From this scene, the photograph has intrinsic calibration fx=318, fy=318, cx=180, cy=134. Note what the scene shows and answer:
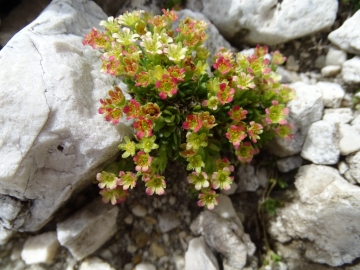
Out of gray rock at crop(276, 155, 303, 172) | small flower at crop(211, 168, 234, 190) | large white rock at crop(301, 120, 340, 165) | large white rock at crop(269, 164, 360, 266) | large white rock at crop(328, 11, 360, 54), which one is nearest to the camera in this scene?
small flower at crop(211, 168, 234, 190)

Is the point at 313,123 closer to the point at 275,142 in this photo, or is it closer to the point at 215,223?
the point at 275,142

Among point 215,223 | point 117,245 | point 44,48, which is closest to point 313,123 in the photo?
point 215,223

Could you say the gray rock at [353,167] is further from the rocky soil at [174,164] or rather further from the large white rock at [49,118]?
the large white rock at [49,118]

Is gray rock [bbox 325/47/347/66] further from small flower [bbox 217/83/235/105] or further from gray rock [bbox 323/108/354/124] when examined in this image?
small flower [bbox 217/83/235/105]

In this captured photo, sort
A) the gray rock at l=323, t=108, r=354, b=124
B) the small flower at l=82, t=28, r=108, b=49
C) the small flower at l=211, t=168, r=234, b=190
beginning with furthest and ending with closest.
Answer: the gray rock at l=323, t=108, r=354, b=124, the small flower at l=82, t=28, r=108, b=49, the small flower at l=211, t=168, r=234, b=190

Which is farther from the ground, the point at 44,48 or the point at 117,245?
the point at 44,48

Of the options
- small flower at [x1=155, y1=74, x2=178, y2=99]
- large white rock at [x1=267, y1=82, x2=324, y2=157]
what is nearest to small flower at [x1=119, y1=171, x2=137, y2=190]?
small flower at [x1=155, y1=74, x2=178, y2=99]

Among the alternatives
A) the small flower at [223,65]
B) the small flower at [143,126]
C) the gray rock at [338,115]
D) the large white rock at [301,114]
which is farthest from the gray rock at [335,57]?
the small flower at [143,126]
